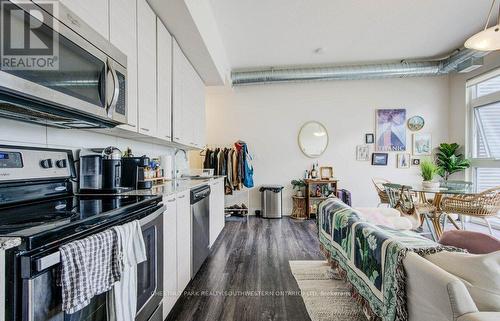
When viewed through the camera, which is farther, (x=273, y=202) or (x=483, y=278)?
(x=273, y=202)

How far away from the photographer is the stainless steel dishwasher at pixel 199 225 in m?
2.26

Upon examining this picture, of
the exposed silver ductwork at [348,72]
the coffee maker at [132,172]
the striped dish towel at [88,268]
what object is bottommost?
the striped dish towel at [88,268]

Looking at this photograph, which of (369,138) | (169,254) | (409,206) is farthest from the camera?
(369,138)

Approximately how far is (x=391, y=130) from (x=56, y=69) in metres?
5.64

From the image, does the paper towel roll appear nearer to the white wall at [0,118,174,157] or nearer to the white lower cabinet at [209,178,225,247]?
the white wall at [0,118,174,157]

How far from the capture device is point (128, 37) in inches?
67.4

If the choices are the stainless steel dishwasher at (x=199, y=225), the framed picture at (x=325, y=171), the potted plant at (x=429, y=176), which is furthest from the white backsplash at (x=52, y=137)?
the framed picture at (x=325, y=171)

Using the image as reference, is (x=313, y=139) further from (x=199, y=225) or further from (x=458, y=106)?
(x=199, y=225)

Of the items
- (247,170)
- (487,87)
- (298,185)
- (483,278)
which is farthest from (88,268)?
(487,87)

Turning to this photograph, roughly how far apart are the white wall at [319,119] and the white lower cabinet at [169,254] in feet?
11.3

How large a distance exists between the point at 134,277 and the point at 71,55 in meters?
1.16

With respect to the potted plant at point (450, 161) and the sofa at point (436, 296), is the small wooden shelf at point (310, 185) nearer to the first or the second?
the potted plant at point (450, 161)

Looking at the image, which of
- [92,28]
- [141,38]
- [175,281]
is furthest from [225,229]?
[92,28]

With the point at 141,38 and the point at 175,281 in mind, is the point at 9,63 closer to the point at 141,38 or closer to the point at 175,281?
the point at 141,38
